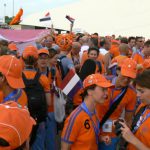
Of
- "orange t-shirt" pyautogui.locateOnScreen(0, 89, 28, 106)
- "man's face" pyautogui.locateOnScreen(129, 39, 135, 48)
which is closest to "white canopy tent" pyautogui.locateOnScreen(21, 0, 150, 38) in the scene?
"man's face" pyautogui.locateOnScreen(129, 39, 135, 48)

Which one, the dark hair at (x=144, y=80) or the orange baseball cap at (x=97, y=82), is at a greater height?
the dark hair at (x=144, y=80)

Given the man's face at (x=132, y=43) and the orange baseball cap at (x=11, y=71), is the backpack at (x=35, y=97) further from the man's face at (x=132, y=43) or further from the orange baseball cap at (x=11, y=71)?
the man's face at (x=132, y=43)

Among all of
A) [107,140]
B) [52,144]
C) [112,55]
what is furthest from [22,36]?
[107,140]

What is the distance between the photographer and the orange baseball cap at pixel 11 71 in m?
3.12

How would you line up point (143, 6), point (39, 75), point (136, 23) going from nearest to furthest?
1. point (39, 75)
2. point (136, 23)
3. point (143, 6)

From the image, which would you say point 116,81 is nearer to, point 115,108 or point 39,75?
point 115,108

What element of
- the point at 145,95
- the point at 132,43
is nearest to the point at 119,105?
the point at 145,95

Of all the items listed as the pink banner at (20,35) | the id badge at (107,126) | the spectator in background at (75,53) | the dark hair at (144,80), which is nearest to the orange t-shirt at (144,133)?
the dark hair at (144,80)

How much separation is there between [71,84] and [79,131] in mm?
1628

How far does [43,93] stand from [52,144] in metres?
1.29

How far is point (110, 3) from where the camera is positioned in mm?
50062

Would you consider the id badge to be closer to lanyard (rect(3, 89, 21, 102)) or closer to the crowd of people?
the crowd of people

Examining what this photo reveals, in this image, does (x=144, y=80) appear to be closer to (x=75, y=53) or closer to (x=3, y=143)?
(x=3, y=143)


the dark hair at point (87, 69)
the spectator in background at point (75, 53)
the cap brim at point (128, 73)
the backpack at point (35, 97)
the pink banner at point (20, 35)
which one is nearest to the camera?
the cap brim at point (128, 73)
